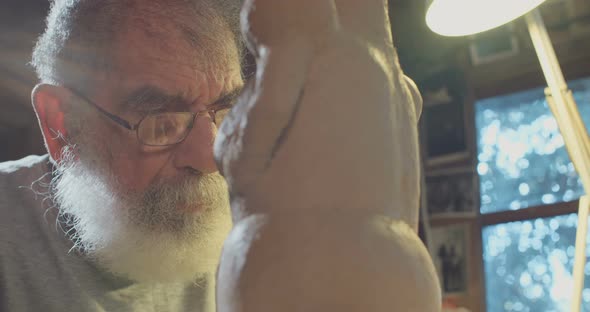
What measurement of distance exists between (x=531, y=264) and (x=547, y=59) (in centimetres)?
127

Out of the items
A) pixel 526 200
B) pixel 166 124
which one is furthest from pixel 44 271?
pixel 526 200

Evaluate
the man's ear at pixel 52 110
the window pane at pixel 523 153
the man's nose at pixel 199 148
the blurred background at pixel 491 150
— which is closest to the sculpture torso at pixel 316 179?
the man's nose at pixel 199 148

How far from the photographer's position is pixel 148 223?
962 mm

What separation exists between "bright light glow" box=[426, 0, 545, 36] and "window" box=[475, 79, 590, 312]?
1.12m

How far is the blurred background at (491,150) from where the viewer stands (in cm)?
196

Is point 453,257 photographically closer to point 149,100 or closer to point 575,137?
point 575,137

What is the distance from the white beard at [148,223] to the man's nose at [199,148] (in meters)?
0.02

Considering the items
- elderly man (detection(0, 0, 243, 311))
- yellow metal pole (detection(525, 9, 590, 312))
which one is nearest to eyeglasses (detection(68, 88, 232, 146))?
elderly man (detection(0, 0, 243, 311))

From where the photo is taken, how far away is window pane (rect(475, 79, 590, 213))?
6.52 ft

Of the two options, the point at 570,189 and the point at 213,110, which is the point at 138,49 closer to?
the point at 213,110

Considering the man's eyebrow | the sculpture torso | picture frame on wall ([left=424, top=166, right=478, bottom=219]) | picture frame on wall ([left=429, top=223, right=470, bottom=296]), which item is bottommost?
picture frame on wall ([left=429, top=223, right=470, bottom=296])

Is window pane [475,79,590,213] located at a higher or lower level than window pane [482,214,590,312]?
higher

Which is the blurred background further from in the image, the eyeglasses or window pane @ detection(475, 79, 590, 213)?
the eyeglasses

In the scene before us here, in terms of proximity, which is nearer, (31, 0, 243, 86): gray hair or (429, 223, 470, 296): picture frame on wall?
(31, 0, 243, 86): gray hair
